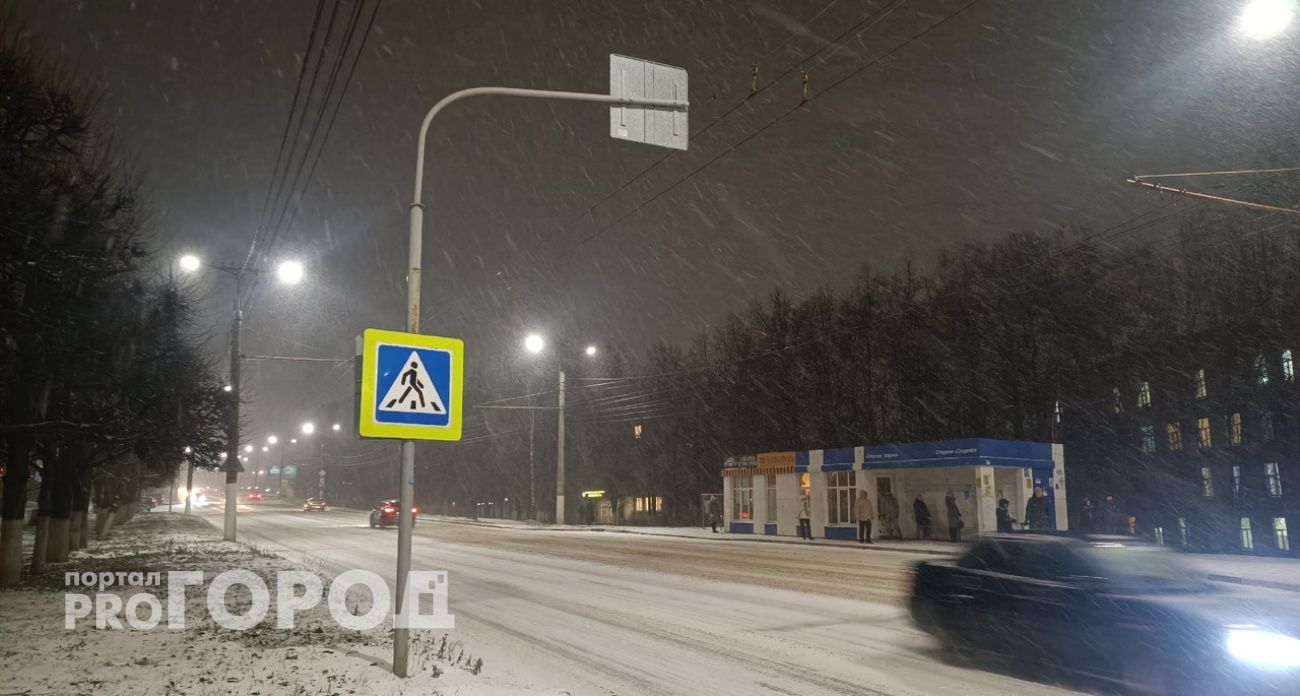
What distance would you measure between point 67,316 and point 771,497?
2887 cm

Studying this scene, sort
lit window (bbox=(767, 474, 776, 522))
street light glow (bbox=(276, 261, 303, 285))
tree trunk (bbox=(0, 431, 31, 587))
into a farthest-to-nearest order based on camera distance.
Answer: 1. lit window (bbox=(767, 474, 776, 522))
2. street light glow (bbox=(276, 261, 303, 285))
3. tree trunk (bbox=(0, 431, 31, 587))

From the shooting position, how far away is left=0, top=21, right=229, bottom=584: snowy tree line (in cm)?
1238

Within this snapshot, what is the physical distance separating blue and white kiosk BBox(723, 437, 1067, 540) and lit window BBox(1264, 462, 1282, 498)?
6.72 metres

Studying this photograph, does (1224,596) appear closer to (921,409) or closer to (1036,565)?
(1036,565)

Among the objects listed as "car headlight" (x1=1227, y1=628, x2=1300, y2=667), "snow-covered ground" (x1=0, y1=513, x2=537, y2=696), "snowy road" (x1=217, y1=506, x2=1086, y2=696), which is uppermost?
"car headlight" (x1=1227, y1=628, x2=1300, y2=667)

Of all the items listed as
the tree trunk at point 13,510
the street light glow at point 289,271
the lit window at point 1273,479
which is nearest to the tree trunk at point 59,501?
the tree trunk at point 13,510

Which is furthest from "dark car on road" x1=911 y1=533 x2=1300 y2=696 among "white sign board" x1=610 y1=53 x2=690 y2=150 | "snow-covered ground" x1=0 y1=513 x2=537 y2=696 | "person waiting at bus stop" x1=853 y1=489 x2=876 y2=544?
"person waiting at bus stop" x1=853 y1=489 x2=876 y2=544

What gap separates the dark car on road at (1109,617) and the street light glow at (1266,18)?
813 centimetres

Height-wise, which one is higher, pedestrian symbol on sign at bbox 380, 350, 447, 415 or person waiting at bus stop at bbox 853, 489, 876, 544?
pedestrian symbol on sign at bbox 380, 350, 447, 415

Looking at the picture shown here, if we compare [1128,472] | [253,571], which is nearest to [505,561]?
[253,571]

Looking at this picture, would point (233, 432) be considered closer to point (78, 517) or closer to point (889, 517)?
point (78, 517)

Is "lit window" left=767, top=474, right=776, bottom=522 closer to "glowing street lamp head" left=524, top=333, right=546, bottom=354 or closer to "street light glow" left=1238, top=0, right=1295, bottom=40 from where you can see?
"glowing street lamp head" left=524, top=333, right=546, bottom=354

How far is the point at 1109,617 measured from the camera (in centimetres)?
714

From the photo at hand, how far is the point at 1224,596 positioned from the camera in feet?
23.5
